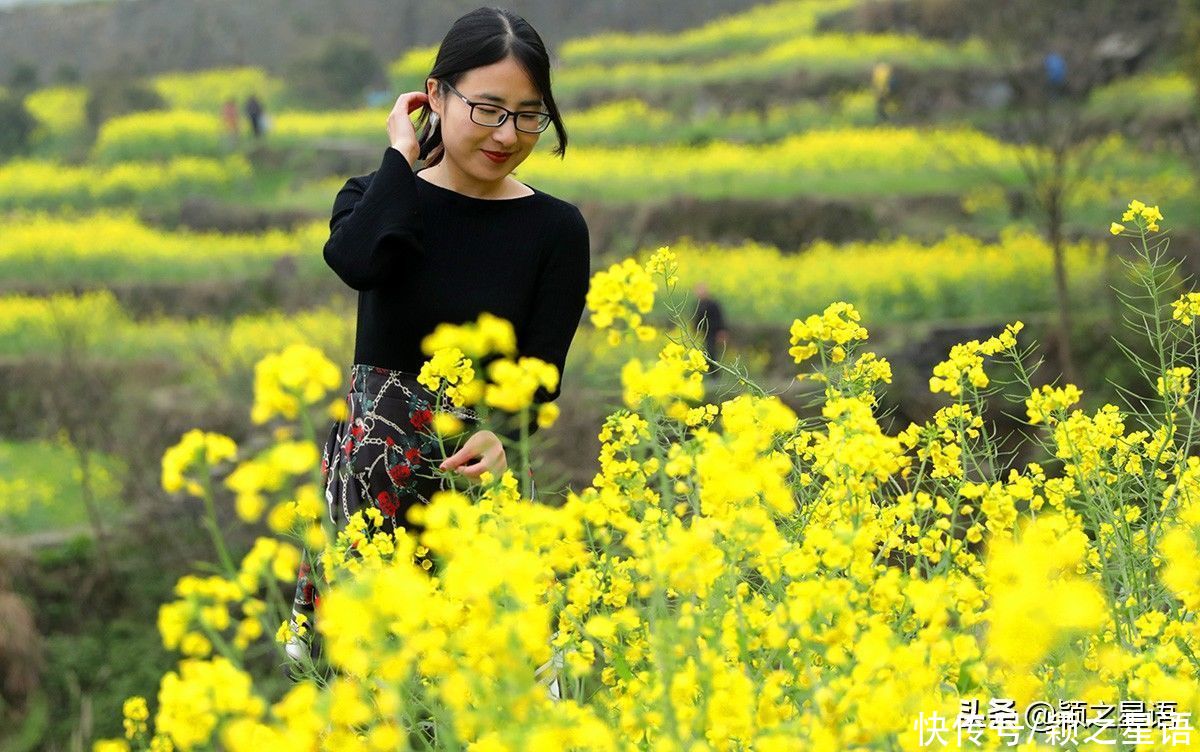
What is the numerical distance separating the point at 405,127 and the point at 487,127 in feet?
0.82

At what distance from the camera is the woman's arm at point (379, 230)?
8.55 ft

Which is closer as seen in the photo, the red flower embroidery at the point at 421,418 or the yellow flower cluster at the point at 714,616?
the yellow flower cluster at the point at 714,616

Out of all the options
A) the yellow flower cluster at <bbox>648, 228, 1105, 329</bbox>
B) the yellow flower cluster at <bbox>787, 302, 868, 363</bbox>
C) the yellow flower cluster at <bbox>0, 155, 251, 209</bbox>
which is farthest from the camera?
the yellow flower cluster at <bbox>0, 155, 251, 209</bbox>

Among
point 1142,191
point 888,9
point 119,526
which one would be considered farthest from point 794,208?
point 888,9

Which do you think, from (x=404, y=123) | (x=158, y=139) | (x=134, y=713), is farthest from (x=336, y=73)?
(x=134, y=713)

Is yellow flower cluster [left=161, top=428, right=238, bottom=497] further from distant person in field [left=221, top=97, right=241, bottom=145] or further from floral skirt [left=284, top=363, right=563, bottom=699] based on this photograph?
distant person in field [left=221, top=97, right=241, bottom=145]

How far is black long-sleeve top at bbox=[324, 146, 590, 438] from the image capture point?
2.65 meters

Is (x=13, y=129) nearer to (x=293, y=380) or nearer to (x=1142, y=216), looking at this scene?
→ (x=1142, y=216)

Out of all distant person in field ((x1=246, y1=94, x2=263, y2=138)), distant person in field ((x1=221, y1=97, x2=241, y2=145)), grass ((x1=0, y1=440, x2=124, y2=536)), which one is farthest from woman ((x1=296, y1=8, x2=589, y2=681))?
distant person in field ((x1=221, y1=97, x2=241, y2=145))

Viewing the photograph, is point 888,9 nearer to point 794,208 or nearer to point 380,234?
point 794,208

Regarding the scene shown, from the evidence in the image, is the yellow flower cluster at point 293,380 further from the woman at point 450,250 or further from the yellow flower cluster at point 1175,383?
the yellow flower cluster at point 1175,383

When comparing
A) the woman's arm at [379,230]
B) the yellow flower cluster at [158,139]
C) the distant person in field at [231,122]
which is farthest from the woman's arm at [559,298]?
Result: the distant person in field at [231,122]

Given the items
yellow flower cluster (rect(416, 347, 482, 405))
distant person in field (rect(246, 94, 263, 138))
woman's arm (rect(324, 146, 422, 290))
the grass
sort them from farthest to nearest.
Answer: distant person in field (rect(246, 94, 263, 138)) < the grass < woman's arm (rect(324, 146, 422, 290)) < yellow flower cluster (rect(416, 347, 482, 405))

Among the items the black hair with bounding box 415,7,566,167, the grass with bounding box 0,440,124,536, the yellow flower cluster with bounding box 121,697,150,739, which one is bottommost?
the grass with bounding box 0,440,124,536
